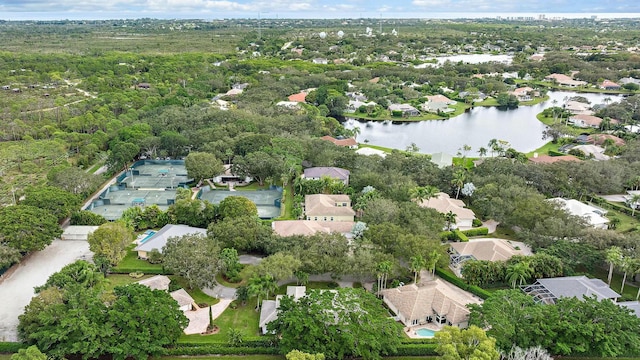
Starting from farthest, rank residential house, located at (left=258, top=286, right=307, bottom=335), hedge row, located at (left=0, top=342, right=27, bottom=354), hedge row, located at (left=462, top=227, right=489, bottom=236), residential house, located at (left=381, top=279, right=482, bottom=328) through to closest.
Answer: hedge row, located at (left=462, top=227, right=489, bottom=236) → residential house, located at (left=381, top=279, right=482, bottom=328) → residential house, located at (left=258, top=286, right=307, bottom=335) → hedge row, located at (left=0, top=342, right=27, bottom=354)

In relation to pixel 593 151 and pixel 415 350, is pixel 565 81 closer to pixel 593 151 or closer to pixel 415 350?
pixel 593 151

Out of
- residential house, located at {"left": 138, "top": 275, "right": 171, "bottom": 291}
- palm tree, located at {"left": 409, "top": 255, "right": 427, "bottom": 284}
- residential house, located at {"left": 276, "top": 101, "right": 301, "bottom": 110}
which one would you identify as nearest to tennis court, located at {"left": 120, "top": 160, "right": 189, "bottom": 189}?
residential house, located at {"left": 138, "top": 275, "right": 171, "bottom": 291}

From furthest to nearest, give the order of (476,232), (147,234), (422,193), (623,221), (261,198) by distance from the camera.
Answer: (261,198)
(623,221)
(422,193)
(476,232)
(147,234)

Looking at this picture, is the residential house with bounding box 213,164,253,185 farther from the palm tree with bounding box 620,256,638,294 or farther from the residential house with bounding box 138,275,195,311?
the palm tree with bounding box 620,256,638,294

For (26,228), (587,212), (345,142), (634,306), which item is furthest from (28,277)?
(587,212)

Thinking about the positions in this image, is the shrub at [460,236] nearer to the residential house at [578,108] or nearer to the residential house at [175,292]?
the residential house at [175,292]

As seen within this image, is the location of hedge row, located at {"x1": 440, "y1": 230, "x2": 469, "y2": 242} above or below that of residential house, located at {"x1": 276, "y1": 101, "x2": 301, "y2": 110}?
Answer: below
